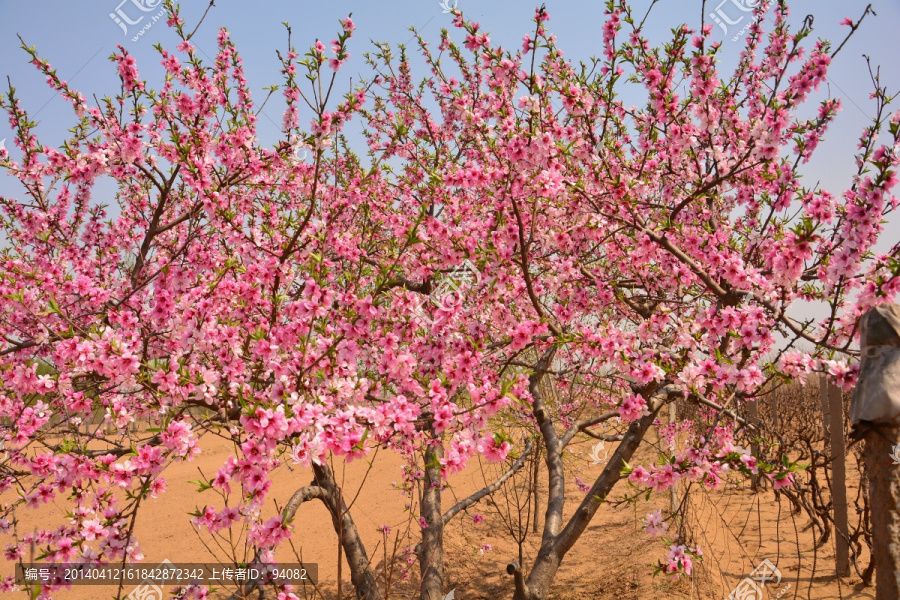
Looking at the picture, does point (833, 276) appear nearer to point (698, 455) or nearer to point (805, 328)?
point (805, 328)

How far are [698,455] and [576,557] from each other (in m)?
5.95

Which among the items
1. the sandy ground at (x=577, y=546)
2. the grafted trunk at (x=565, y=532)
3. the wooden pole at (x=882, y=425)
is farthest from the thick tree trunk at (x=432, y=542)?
the wooden pole at (x=882, y=425)

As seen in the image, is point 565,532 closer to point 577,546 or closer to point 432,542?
point 432,542

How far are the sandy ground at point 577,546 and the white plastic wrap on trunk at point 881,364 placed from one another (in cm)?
201

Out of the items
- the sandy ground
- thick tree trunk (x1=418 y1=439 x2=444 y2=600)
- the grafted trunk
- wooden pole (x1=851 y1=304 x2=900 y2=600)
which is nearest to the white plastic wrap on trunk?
wooden pole (x1=851 y1=304 x2=900 y2=600)

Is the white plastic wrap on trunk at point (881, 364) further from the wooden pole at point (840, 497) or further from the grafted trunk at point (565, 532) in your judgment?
the wooden pole at point (840, 497)

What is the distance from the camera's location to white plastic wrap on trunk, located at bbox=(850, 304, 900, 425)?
325 cm

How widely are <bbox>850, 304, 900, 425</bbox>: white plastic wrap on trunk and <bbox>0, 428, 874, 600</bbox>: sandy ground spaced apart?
2.01 metres

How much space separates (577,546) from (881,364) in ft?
21.1

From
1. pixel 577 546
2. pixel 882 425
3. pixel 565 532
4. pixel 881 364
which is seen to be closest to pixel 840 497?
pixel 882 425

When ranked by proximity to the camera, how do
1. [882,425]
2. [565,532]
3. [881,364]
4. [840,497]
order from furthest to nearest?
1. [840,497]
2. [565,532]
3. [882,425]
4. [881,364]

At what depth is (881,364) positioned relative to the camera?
3270mm

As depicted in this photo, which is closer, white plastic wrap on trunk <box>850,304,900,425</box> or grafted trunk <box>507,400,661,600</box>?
white plastic wrap on trunk <box>850,304,900,425</box>

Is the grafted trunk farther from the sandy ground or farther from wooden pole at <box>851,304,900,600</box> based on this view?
wooden pole at <box>851,304,900,600</box>
